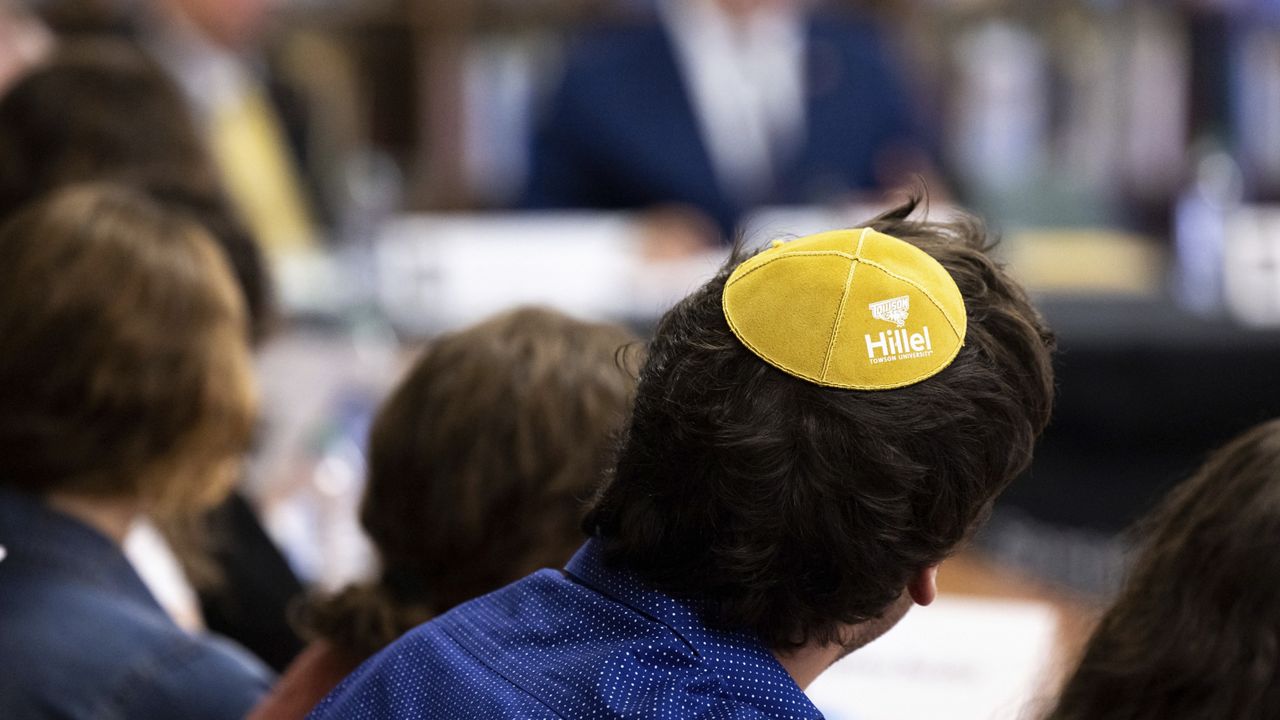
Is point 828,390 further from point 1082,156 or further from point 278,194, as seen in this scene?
point 1082,156

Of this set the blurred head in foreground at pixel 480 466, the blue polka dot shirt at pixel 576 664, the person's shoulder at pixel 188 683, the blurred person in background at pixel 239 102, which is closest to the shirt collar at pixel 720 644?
the blue polka dot shirt at pixel 576 664

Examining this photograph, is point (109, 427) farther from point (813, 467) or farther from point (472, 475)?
point (813, 467)

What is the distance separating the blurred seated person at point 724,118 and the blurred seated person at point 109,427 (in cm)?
220

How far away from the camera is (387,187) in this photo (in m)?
4.57

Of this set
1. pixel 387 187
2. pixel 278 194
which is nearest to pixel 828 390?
pixel 278 194

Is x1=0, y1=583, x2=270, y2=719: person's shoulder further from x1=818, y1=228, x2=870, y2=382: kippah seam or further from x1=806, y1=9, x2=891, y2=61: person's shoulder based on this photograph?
x1=806, y1=9, x2=891, y2=61: person's shoulder

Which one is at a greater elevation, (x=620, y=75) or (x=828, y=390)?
(x=828, y=390)

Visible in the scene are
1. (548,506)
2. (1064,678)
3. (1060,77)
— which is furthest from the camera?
(1060,77)

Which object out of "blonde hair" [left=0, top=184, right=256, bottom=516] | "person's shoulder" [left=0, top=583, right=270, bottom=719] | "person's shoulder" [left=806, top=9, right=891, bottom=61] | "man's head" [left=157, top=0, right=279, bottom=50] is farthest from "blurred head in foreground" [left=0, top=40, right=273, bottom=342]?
"person's shoulder" [left=806, top=9, right=891, bottom=61]

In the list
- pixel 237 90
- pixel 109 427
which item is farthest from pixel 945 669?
pixel 237 90

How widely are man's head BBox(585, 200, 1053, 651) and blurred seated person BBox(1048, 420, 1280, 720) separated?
11 centimetres

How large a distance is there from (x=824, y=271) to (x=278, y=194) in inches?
111

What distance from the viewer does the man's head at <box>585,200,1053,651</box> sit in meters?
0.82

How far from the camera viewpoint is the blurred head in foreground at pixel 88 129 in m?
1.93
